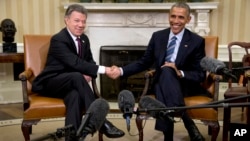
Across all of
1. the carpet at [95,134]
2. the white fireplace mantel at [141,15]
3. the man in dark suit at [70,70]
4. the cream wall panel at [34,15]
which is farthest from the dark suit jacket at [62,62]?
the cream wall panel at [34,15]

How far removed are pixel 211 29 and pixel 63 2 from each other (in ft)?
6.22

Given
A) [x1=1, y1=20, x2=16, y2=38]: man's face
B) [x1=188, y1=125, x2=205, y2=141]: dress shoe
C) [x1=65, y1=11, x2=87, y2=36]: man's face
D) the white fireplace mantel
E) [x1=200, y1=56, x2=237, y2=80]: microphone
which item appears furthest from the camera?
the white fireplace mantel

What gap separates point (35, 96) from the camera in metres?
2.59

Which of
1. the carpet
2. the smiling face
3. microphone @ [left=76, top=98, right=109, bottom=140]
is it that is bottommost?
the carpet

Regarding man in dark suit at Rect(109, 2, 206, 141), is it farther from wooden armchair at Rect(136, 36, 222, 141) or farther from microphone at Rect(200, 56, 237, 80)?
microphone at Rect(200, 56, 237, 80)

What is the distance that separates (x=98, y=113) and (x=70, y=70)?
62.7 inches

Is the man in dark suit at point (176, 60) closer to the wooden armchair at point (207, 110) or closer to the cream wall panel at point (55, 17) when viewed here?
the wooden armchair at point (207, 110)

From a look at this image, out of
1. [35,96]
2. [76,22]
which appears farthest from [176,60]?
[35,96]

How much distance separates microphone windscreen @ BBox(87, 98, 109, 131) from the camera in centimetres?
99

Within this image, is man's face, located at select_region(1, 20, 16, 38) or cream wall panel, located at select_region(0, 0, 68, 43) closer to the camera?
man's face, located at select_region(1, 20, 16, 38)

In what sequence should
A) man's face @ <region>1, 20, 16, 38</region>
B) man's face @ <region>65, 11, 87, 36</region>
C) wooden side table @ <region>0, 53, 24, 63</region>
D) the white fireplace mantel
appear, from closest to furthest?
man's face @ <region>65, 11, 87, 36</region>
wooden side table @ <region>0, 53, 24, 63</region>
man's face @ <region>1, 20, 16, 38</region>
the white fireplace mantel

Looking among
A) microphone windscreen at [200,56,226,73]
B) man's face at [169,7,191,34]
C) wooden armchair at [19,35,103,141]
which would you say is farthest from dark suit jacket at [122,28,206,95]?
microphone windscreen at [200,56,226,73]

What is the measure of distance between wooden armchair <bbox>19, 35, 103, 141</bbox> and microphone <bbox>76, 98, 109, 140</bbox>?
1.36 m

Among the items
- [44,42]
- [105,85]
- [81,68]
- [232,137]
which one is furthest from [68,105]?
[105,85]
